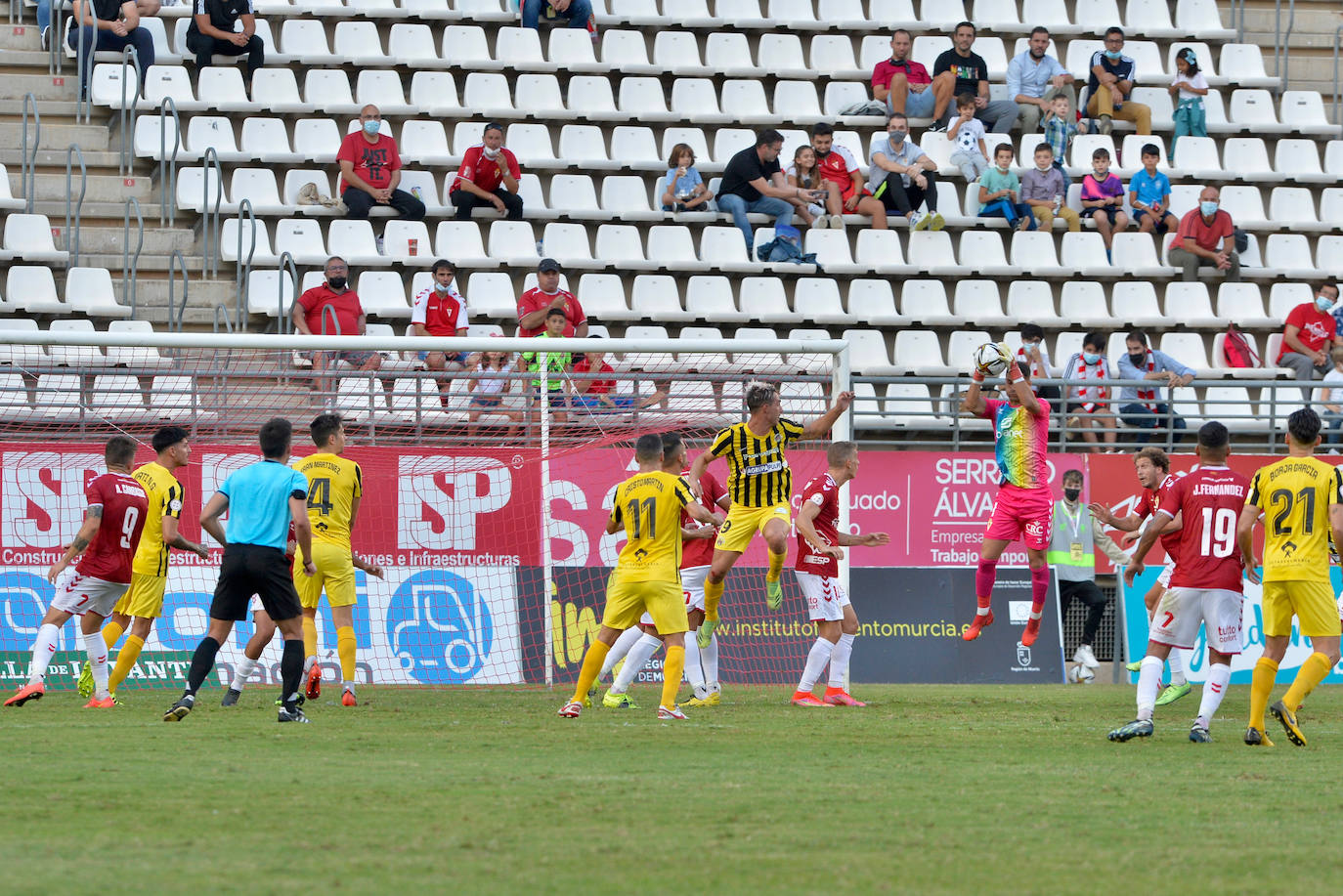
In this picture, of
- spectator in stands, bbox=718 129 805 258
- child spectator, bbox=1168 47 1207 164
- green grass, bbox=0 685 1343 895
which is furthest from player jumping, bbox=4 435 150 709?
child spectator, bbox=1168 47 1207 164

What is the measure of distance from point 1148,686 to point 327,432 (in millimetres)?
6584

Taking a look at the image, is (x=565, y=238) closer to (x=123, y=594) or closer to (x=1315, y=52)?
(x=123, y=594)

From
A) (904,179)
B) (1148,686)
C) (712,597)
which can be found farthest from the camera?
(904,179)

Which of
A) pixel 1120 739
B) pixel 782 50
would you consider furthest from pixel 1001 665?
pixel 782 50

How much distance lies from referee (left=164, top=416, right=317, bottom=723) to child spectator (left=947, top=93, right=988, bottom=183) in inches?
546

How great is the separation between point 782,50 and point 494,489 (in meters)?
10.7

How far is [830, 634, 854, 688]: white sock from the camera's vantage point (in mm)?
13719

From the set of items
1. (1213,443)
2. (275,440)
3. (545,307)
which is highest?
(545,307)

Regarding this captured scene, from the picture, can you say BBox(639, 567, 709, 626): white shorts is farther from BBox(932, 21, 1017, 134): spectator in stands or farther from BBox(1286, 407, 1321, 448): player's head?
BBox(932, 21, 1017, 134): spectator in stands

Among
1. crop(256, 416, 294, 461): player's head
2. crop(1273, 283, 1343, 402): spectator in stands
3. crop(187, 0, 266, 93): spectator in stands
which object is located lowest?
crop(256, 416, 294, 461): player's head

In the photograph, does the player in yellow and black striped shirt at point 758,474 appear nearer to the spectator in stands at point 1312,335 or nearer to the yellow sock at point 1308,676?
the yellow sock at point 1308,676

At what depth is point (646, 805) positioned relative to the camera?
25.9 ft

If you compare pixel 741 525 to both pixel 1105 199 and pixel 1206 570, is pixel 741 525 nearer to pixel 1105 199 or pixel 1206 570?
pixel 1206 570

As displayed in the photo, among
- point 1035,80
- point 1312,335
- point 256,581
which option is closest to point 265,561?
point 256,581
